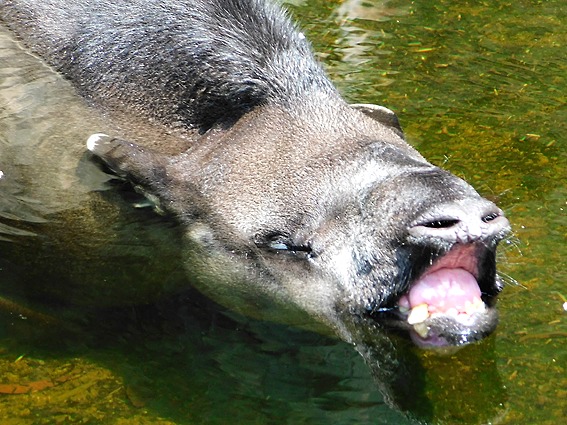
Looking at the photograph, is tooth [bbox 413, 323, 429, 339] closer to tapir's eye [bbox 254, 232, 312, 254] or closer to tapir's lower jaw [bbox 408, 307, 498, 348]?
tapir's lower jaw [bbox 408, 307, 498, 348]

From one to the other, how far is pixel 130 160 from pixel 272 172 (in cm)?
88

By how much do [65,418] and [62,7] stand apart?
286 centimetres

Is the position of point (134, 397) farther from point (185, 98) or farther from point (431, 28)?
point (431, 28)

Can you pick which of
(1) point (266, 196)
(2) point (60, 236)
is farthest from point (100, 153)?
(1) point (266, 196)

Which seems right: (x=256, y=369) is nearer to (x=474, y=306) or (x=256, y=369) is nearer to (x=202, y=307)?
(x=202, y=307)

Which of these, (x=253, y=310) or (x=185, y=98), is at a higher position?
(x=185, y=98)

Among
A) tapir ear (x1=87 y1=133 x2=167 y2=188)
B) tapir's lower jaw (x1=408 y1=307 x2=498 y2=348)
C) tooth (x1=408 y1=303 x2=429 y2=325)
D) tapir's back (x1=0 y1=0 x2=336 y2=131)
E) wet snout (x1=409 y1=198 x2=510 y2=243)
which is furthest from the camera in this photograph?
tapir's back (x1=0 y1=0 x2=336 y2=131)

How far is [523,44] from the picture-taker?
930 cm

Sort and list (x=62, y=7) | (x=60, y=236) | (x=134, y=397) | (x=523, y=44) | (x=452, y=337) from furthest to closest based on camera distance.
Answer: (x=523, y=44), (x=62, y=7), (x=60, y=236), (x=134, y=397), (x=452, y=337)

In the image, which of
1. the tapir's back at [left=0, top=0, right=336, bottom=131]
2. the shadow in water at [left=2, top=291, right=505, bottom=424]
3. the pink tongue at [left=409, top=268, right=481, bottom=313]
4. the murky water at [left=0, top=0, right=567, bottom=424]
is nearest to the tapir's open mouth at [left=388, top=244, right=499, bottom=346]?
the pink tongue at [left=409, top=268, right=481, bottom=313]

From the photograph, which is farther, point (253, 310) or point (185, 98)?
point (185, 98)

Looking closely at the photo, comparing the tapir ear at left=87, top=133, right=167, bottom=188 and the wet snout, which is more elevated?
the wet snout

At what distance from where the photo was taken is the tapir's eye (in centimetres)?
580

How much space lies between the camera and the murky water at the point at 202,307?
557cm
